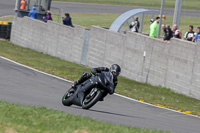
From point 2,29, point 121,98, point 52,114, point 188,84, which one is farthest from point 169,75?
point 2,29

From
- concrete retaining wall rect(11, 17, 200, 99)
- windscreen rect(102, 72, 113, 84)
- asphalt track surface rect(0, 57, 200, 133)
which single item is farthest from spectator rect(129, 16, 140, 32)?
windscreen rect(102, 72, 113, 84)

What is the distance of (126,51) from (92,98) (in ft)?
34.5

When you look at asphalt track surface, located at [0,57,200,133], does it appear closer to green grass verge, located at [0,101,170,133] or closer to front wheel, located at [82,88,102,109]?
front wheel, located at [82,88,102,109]

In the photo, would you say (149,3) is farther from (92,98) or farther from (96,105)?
(92,98)

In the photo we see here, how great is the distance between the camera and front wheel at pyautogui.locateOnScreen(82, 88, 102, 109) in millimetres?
11132

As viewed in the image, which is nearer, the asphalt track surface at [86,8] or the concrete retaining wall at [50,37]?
the concrete retaining wall at [50,37]

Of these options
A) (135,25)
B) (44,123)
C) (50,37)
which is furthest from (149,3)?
(44,123)

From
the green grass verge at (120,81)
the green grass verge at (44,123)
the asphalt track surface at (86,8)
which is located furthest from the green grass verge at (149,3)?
the green grass verge at (44,123)

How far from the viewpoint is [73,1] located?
52250 millimetres

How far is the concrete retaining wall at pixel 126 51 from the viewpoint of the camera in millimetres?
18281

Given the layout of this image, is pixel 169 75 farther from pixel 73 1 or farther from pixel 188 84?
pixel 73 1

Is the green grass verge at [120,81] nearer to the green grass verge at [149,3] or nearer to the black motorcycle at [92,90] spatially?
the black motorcycle at [92,90]

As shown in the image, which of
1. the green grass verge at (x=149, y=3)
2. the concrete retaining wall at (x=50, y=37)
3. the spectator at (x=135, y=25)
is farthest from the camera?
the green grass verge at (x=149, y=3)

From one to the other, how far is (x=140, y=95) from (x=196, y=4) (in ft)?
128
